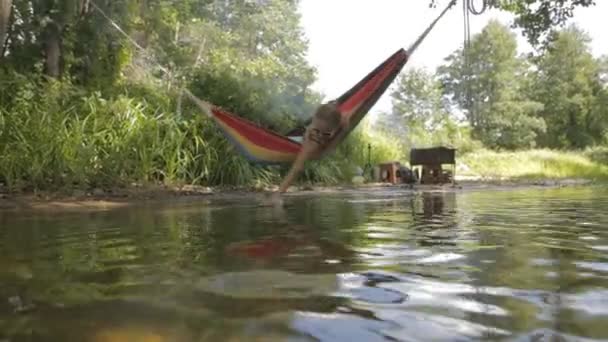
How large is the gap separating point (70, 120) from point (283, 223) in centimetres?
461

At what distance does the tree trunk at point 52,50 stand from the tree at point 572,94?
3154cm

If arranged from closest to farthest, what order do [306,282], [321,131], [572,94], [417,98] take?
[306,282] < [321,131] < [572,94] < [417,98]

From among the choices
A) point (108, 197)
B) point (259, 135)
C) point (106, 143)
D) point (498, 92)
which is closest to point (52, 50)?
point (106, 143)

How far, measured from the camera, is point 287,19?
86.2 ft

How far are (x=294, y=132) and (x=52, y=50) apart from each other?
16.1ft

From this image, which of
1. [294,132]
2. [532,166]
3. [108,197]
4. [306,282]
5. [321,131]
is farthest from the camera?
[532,166]

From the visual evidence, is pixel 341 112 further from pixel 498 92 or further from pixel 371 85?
pixel 498 92

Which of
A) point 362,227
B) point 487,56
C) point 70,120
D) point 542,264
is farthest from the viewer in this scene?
point 487,56

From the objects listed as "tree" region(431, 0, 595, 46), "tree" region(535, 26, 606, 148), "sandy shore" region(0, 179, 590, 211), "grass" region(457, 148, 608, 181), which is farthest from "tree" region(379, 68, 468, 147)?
"sandy shore" region(0, 179, 590, 211)

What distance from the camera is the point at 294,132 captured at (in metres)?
5.81

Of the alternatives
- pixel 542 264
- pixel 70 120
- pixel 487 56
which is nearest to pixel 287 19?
pixel 487 56

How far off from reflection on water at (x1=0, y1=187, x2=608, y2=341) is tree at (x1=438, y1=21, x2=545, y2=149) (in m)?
31.3

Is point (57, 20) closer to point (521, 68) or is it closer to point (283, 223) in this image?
point (283, 223)

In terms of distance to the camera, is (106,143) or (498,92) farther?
(498,92)
